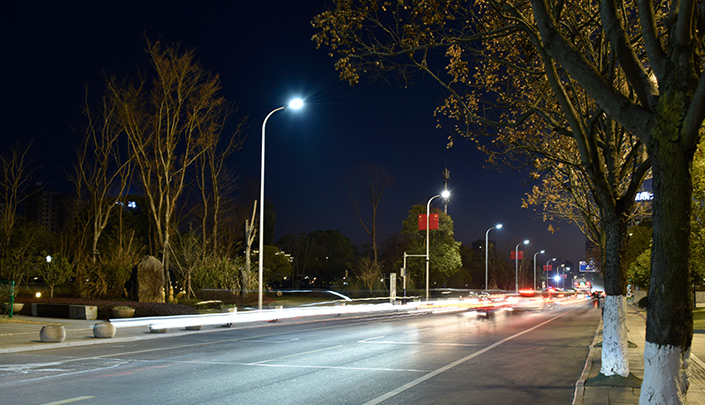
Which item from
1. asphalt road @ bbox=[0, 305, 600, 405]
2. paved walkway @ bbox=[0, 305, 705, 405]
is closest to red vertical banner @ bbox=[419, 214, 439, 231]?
paved walkway @ bbox=[0, 305, 705, 405]

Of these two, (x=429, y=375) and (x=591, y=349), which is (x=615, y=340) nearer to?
(x=429, y=375)

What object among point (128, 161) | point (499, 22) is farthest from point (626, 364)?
point (128, 161)

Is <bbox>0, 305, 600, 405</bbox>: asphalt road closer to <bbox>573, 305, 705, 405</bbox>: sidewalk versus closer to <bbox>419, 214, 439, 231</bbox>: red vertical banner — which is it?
<bbox>573, 305, 705, 405</bbox>: sidewalk

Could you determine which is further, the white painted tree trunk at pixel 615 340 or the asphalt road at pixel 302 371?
the white painted tree trunk at pixel 615 340

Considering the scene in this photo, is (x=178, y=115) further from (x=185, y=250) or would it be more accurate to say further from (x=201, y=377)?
(x=201, y=377)

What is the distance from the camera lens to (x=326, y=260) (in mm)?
100938

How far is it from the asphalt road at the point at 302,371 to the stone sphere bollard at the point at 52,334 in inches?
47.9

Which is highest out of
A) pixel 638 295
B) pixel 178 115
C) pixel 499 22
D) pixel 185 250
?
pixel 178 115

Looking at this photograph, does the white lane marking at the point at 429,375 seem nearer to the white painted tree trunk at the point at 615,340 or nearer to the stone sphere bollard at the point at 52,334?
the white painted tree trunk at the point at 615,340

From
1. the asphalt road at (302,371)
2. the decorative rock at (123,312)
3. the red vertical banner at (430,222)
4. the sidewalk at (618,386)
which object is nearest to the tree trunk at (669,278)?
the sidewalk at (618,386)

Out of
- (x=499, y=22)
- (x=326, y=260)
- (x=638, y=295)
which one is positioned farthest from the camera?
(x=326, y=260)

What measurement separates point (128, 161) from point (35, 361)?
31.1 meters

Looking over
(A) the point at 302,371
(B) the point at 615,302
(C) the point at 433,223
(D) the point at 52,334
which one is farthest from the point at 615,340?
(C) the point at 433,223

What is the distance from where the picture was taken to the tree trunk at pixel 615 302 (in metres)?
12.1
